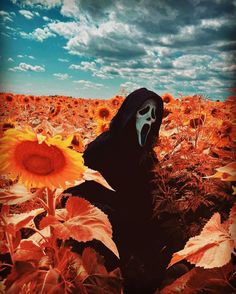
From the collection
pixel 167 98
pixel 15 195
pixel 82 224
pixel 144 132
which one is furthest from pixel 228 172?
pixel 167 98

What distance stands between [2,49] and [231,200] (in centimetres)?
115

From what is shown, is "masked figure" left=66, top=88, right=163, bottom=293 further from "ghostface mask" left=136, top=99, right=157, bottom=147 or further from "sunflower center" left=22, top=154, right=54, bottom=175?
"sunflower center" left=22, top=154, right=54, bottom=175

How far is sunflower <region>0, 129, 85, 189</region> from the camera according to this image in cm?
59

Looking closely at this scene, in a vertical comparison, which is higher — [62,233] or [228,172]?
[228,172]

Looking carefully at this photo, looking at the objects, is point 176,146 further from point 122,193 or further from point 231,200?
point 231,200

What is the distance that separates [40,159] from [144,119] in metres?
1.37

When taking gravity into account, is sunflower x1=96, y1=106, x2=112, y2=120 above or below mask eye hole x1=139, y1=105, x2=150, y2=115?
below

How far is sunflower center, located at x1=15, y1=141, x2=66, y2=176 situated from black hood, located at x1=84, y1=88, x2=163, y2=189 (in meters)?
1.28

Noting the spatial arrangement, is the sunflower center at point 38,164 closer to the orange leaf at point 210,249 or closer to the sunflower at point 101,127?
the orange leaf at point 210,249

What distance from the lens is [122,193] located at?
1900 mm

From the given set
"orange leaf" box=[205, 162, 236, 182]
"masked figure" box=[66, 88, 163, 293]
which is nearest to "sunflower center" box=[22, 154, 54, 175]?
"orange leaf" box=[205, 162, 236, 182]

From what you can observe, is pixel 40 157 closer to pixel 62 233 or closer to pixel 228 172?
pixel 62 233

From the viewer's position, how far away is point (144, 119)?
193 cm

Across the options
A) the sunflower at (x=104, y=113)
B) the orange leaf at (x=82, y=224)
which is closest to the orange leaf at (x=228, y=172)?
the orange leaf at (x=82, y=224)
